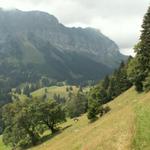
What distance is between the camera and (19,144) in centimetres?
10369

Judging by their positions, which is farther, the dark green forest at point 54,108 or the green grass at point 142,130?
the dark green forest at point 54,108

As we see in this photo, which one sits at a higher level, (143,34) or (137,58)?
(143,34)

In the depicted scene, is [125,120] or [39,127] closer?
[125,120]

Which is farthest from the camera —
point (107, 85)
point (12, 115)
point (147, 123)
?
point (107, 85)

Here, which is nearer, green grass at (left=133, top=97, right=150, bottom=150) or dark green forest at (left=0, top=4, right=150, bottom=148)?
green grass at (left=133, top=97, right=150, bottom=150)

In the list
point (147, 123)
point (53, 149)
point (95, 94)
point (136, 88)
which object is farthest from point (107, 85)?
point (147, 123)

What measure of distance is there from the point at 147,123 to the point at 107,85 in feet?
311

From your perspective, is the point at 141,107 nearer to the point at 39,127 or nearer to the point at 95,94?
the point at 39,127

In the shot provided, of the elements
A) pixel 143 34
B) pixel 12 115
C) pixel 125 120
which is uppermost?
pixel 143 34

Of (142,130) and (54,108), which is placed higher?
(142,130)

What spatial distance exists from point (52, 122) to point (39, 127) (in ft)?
14.9

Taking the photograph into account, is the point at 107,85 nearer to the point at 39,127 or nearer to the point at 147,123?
the point at 39,127

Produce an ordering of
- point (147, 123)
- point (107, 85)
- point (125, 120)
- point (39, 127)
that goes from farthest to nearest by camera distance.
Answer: point (107, 85), point (39, 127), point (125, 120), point (147, 123)

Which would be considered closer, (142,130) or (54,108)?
(142,130)
